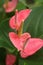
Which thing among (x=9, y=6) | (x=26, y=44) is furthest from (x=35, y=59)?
(x=9, y=6)

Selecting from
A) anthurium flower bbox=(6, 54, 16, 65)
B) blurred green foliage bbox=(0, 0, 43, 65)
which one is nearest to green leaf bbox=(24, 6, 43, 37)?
blurred green foliage bbox=(0, 0, 43, 65)

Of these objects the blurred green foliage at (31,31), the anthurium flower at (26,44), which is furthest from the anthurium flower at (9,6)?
the anthurium flower at (26,44)

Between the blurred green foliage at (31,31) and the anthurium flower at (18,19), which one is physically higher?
the anthurium flower at (18,19)

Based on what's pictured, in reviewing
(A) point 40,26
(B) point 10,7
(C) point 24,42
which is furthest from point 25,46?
(B) point 10,7

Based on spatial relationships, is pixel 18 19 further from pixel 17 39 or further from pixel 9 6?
pixel 9 6

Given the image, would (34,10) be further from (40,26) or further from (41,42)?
(41,42)

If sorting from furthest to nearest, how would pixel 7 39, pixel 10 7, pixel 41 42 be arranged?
pixel 10 7
pixel 7 39
pixel 41 42

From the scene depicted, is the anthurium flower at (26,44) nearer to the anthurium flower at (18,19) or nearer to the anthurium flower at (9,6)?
the anthurium flower at (18,19)

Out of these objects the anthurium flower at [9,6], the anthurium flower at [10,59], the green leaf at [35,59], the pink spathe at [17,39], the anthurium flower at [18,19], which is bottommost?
the anthurium flower at [10,59]

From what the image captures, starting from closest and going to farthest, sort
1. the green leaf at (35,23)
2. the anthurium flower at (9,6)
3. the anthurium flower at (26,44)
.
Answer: the anthurium flower at (26,44), the green leaf at (35,23), the anthurium flower at (9,6)
